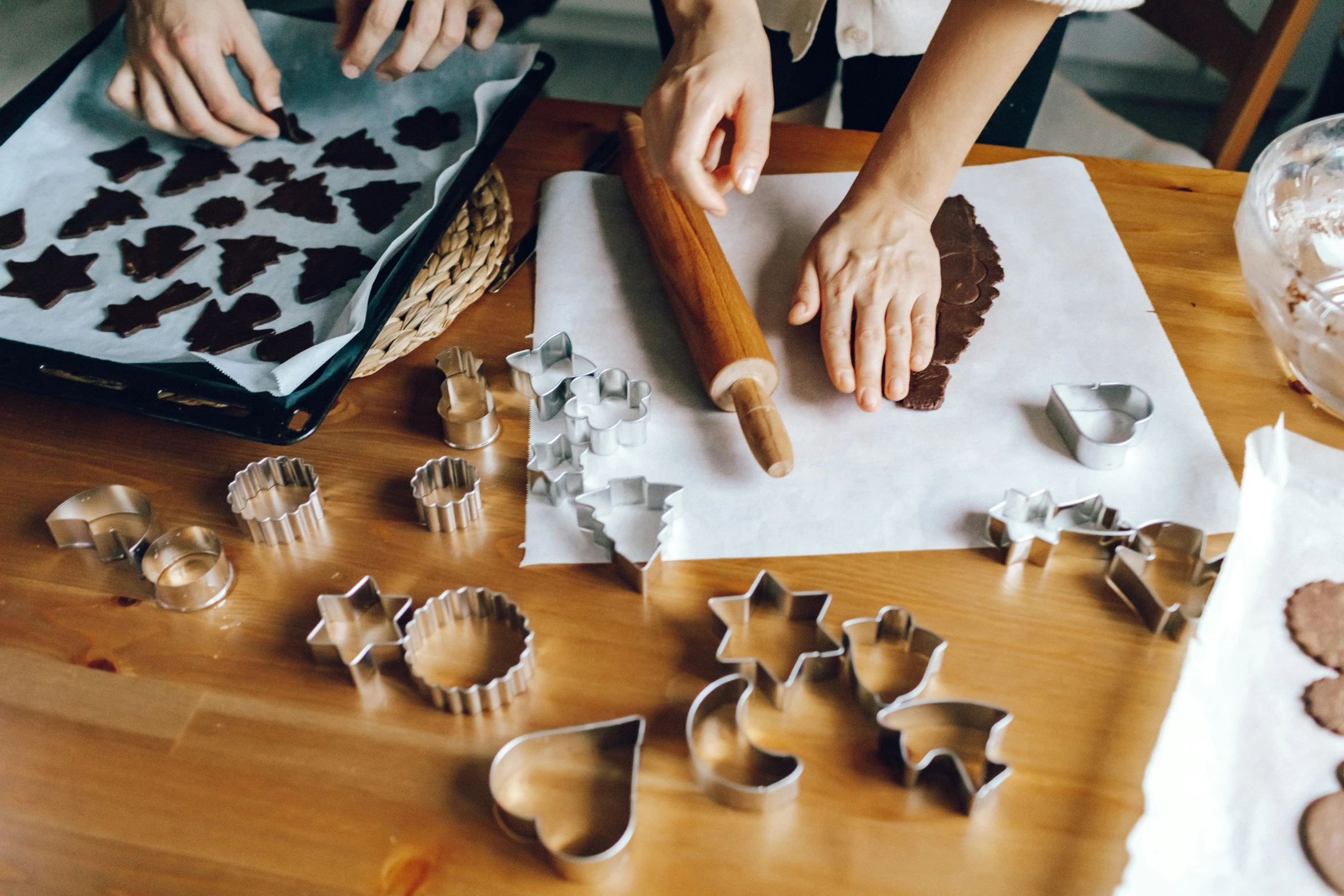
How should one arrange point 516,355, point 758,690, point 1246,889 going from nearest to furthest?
point 1246,889 → point 758,690 → point 516,355

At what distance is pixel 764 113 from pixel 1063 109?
82 centimetres

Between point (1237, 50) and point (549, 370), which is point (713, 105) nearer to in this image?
point (549, 370)

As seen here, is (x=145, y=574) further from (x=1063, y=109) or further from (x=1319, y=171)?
(x=1063, y=109)

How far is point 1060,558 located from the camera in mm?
747

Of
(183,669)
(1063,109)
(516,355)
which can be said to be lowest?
(183,669)

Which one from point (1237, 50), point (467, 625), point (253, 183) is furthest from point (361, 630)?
point (1237, 50)

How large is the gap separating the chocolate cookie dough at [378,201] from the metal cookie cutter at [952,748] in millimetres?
750

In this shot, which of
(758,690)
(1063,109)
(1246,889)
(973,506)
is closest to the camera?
(1246,889)

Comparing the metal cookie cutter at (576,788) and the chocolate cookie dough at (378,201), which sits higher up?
the chocolate cookie dough at (378,201)

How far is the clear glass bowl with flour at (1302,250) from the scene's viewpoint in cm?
82

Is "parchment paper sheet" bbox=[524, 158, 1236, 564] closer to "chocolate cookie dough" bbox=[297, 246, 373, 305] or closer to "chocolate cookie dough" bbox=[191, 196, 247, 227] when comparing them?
"chocolate cookie dough" bbox=[297, 246, 373, 305]

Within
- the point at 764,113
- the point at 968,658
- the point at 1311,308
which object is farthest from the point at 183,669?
the point at 1311,308

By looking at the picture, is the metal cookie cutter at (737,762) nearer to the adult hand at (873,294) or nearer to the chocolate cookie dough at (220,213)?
the adult hand at (873,294)

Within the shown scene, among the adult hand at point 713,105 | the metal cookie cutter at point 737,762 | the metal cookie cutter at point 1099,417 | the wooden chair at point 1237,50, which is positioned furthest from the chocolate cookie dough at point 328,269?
the wooden chair at point 1237,50
